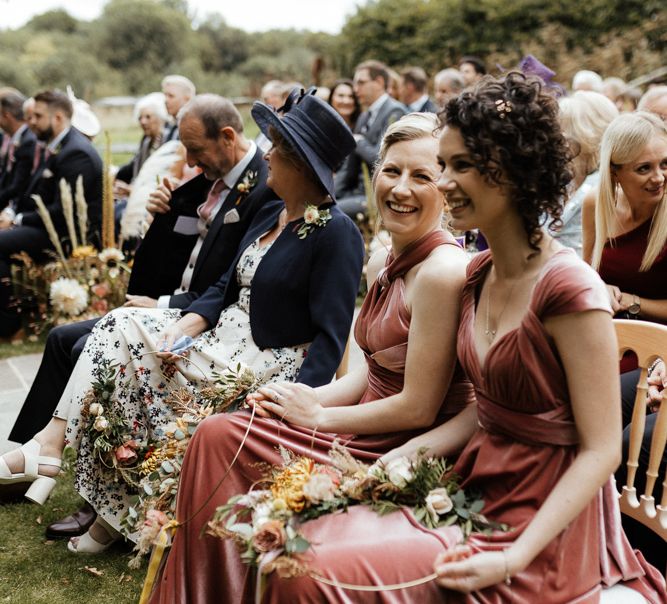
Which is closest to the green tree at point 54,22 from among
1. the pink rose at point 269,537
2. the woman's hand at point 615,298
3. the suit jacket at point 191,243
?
the suit jacket at point 191,243

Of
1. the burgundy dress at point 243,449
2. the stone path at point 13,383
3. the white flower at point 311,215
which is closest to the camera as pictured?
the burgundy dress at point 243,449

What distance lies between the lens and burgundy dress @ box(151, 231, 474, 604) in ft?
7.20

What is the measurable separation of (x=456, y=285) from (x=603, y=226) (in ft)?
5.08

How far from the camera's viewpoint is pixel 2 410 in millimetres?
5199

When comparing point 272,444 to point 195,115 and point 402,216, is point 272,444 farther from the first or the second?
point 195,115

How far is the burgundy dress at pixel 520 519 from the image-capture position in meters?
1.77

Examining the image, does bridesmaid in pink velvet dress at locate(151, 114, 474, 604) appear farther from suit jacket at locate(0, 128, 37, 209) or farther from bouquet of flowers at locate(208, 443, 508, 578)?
suit jacket at locate(0, 128, 37, 209)

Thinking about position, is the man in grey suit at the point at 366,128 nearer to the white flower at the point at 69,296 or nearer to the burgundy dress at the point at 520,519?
the white flower at the point at 69,296

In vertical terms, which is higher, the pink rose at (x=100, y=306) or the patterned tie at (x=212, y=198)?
the patterned tie at (x=212, y=198)

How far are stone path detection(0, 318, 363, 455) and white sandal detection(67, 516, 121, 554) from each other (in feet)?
3.91

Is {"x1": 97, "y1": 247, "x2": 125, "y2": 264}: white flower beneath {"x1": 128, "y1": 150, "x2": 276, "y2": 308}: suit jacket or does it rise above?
beneath

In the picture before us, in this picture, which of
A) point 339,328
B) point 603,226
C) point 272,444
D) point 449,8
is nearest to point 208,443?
point 272,444

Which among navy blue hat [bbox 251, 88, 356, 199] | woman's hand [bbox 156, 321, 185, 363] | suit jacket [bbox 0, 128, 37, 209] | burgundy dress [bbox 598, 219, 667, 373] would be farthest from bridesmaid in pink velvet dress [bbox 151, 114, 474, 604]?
suit jacket [bbox 0, 128, 37, 209]

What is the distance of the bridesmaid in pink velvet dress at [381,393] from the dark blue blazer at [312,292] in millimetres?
560
